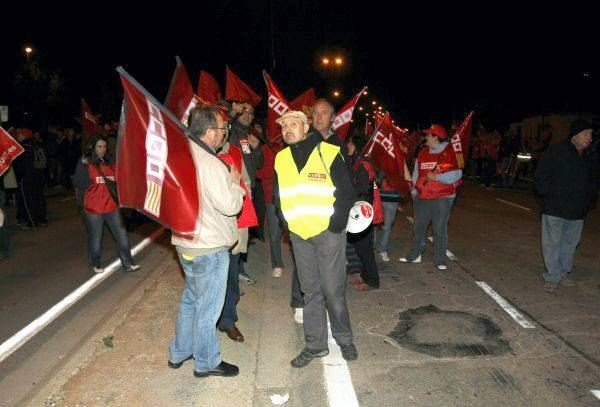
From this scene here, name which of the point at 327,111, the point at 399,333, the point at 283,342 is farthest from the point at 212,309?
the point at 327,111

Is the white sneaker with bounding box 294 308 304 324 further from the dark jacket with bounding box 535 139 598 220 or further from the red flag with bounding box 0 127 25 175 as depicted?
the red flag with bounding box 0 127 25 175

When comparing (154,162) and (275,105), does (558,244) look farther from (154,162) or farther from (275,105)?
(154,162)

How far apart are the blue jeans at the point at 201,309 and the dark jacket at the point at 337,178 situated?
0.92 metres

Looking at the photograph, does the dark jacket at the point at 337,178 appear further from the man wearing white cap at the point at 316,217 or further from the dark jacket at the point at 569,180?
the dark jacket at the point at 569,180

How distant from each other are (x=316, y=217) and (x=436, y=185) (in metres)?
3.47

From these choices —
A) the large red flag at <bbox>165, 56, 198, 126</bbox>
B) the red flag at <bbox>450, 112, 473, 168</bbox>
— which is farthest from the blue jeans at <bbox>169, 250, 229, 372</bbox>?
the red flag at <bbox>450, 112, 473, 168</bbox>

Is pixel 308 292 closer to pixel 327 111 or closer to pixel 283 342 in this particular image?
pixel 283 342

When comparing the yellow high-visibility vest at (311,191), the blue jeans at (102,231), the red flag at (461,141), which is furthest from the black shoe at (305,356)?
the red flag at (461,141)

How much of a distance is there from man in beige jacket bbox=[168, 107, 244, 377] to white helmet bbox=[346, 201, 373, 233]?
142 cm

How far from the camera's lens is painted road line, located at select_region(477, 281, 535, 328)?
5.25m

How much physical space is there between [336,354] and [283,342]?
1.94ft

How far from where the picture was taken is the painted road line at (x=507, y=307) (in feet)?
17.2

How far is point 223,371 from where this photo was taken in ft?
13.6

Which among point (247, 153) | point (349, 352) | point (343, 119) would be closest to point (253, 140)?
point (247, 153)
